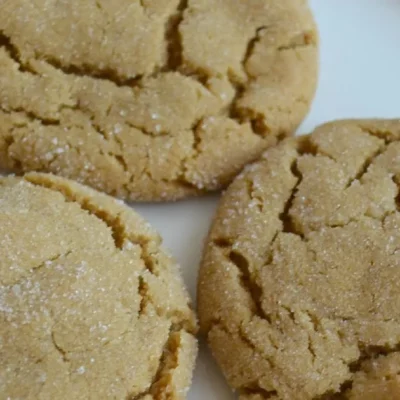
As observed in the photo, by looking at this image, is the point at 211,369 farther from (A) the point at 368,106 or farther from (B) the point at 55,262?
(A) the point at 368,106

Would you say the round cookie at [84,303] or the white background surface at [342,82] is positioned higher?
the white background surface at [342,82]

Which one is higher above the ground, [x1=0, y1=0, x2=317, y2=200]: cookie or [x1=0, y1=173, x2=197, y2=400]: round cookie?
[x1=0, y1=0, x2=317, y2=200]: cookie

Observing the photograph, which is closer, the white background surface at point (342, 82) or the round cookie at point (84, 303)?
the round cookie at point (84, 303)

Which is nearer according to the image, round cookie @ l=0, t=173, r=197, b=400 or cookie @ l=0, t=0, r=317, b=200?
round cookie @ l=0, t=173, r=197, b=400

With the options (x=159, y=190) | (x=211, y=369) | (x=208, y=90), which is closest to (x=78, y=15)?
(x=208, y=90)

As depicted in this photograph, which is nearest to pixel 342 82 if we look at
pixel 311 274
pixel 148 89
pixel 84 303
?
pixel 148 89

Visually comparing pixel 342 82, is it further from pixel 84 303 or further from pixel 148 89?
pixel 84 303
